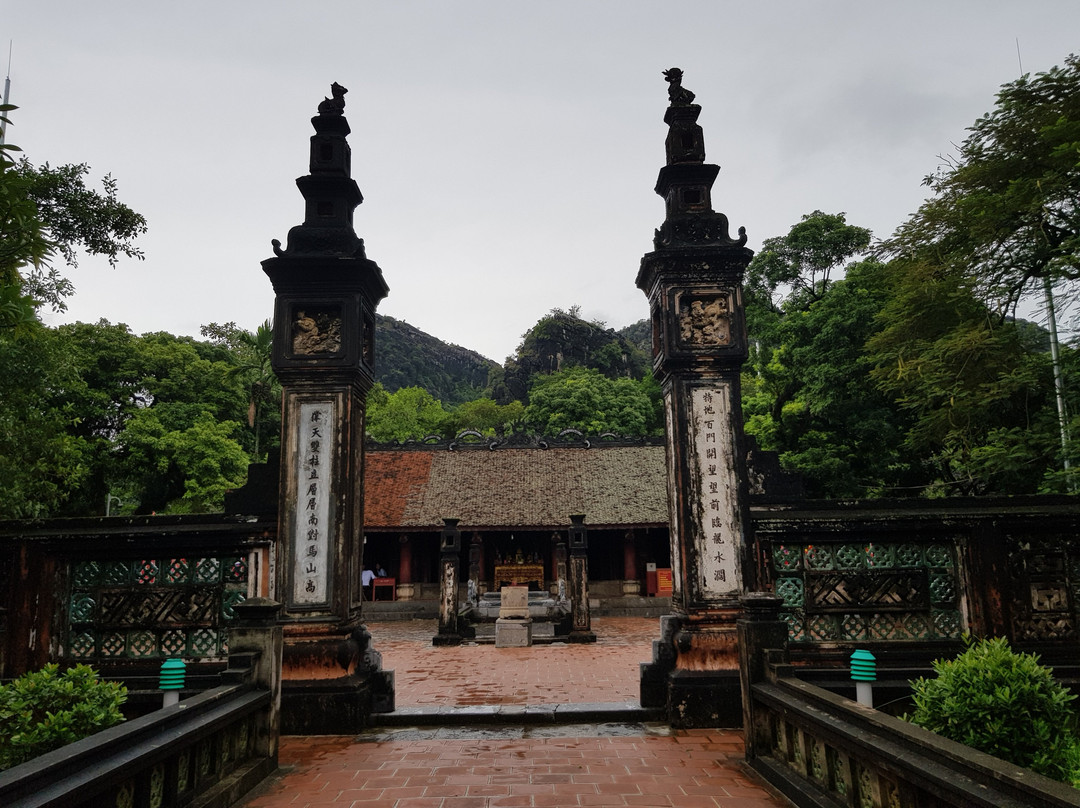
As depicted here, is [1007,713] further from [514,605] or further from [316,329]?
[514,605]

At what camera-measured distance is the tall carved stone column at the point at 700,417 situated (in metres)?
6.67

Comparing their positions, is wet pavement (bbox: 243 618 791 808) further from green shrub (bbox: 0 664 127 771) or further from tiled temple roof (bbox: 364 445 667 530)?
tiled temple roof (bbox: 364 445 667 530)

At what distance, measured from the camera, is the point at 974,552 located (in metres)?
6.36

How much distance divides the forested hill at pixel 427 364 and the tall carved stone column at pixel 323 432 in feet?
199

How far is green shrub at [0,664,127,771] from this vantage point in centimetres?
352

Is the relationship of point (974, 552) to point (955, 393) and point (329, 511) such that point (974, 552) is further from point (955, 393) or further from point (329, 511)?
point (955, 393)

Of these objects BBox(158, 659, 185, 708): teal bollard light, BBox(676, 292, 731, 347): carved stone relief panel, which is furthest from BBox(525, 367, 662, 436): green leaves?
BBox(158, 659, 185, 708): teal bollard light

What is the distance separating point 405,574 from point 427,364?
55.9m

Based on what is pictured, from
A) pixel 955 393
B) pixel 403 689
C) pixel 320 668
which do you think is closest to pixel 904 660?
pixel 320 668

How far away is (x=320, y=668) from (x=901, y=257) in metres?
15.6

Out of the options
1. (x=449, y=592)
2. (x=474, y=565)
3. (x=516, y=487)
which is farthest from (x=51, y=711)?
(x=516, y=487)

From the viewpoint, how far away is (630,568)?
22.7 metres

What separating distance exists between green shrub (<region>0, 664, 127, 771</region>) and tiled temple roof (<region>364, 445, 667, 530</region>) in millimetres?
17881

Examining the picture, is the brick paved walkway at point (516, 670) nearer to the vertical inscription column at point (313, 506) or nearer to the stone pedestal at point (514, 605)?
the stone pedestal at point (514, 605)
